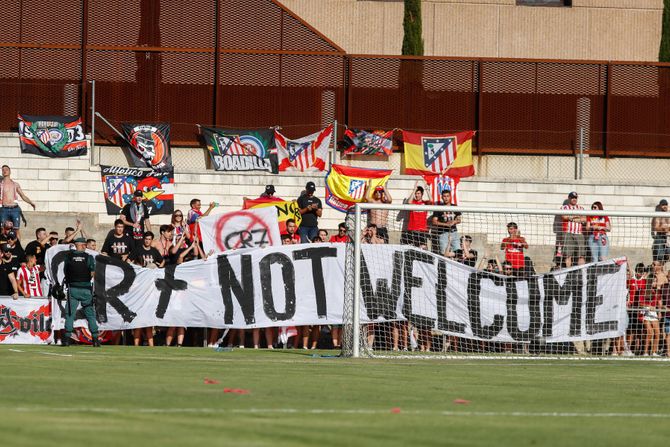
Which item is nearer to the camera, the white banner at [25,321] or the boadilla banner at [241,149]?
the white banner at [25,321]

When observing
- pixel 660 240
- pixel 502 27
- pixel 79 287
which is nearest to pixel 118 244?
pixel 79 287

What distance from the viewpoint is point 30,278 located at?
21.9 metres

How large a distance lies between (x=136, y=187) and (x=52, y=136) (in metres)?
2.67

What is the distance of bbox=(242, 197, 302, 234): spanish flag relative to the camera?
24.6m

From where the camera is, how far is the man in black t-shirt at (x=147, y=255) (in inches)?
883

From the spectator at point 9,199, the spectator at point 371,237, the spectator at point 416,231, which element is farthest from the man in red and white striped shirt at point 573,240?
the spectator at point 9,199

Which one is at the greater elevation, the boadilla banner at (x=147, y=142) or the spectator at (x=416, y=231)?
the boadilla banner at (x=147, y=142)

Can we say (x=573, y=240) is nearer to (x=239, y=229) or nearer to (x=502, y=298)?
(x=502, y=298)

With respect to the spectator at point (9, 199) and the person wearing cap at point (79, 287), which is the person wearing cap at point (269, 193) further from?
the person wearing cap at point (79, 287)

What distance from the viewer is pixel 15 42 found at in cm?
3095

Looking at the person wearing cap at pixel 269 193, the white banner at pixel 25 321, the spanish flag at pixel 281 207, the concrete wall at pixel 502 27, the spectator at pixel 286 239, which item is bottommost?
the white banner at pixel 25 321

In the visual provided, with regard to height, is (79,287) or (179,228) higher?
(179,228)

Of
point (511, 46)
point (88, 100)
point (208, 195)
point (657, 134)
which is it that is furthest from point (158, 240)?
point (511, 46)

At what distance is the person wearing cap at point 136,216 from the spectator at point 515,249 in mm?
7031
